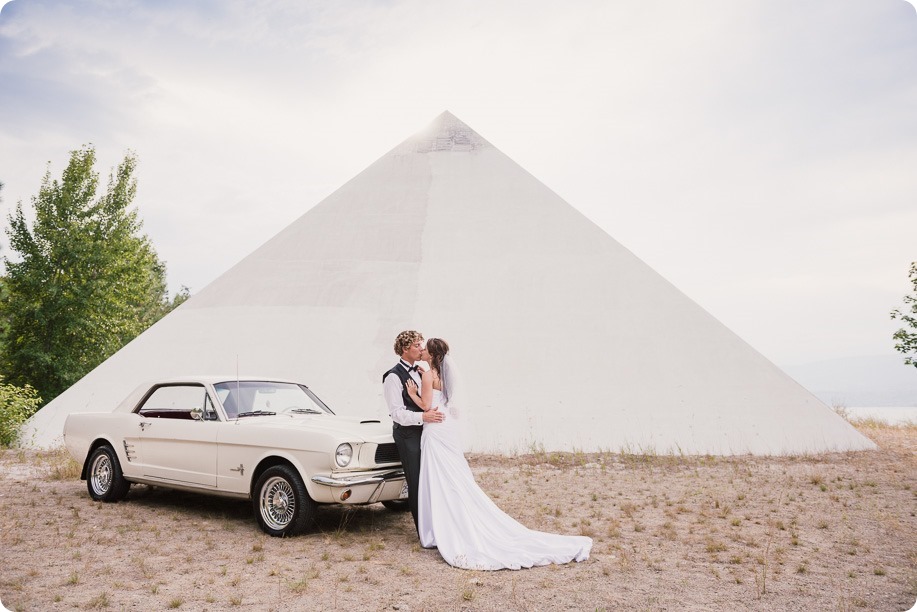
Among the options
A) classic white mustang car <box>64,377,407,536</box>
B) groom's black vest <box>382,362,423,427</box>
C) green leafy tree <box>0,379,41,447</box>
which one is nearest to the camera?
classic white mustang car <box>64,377,407,536</box>

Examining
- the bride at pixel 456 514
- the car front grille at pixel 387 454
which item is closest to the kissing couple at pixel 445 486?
the bride at pixel 456 514

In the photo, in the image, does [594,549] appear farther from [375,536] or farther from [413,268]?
[413,268]

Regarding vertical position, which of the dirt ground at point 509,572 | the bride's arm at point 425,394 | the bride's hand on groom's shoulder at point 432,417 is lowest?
the dirt ground at point 509,572

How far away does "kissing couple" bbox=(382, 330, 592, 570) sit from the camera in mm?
5254

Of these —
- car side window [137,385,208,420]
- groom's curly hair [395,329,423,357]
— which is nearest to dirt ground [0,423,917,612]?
car side window [137,385,208,420]

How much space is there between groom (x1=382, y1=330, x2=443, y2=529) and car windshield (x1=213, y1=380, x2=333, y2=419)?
1573mm

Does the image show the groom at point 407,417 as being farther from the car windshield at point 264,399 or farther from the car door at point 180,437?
the car door at point 180,437

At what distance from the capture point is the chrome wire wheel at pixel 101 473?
7.51 meters

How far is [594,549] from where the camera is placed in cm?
574

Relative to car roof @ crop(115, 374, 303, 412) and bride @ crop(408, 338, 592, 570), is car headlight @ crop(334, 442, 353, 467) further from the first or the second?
car roof @ crop(115, 374, 303, 412)

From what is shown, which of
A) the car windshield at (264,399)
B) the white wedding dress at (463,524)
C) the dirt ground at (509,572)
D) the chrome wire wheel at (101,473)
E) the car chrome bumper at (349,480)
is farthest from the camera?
the chrome wire wheel at (101,473)

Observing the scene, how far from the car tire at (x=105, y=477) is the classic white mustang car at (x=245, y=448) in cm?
1

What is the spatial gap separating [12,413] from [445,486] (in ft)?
41.3

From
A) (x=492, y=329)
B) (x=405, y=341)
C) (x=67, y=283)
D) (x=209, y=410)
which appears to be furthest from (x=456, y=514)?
(x=67, y=283)
